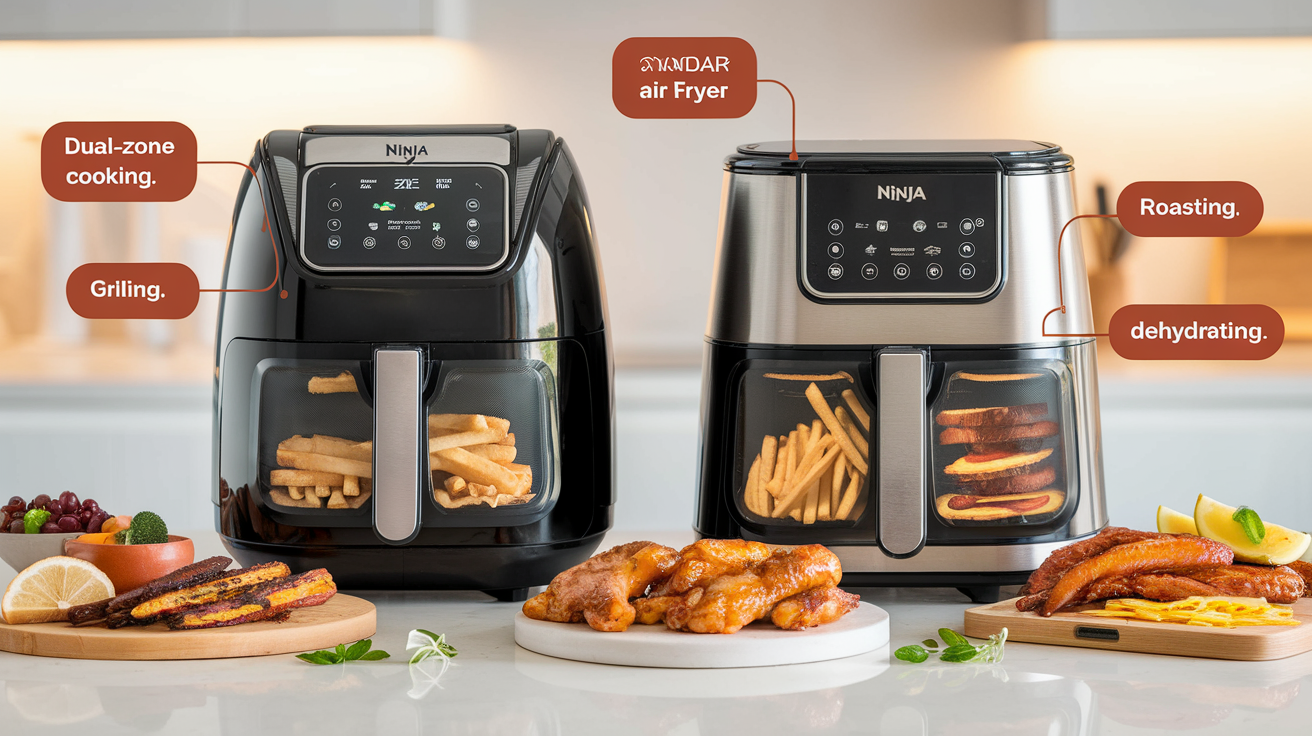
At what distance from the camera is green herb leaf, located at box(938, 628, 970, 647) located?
3.75 ft

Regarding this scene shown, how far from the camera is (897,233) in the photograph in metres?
1.38

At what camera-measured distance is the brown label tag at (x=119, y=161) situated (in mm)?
2223

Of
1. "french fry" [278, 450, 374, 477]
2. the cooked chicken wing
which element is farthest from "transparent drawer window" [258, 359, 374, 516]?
the cooked chicken wing

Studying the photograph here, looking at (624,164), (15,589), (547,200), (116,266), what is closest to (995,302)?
(547,200)

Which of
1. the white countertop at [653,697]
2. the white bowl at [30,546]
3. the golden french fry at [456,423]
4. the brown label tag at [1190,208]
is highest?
the brown label tag at [1190,208]

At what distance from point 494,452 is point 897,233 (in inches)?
19.3

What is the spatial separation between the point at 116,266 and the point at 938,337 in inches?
91.0

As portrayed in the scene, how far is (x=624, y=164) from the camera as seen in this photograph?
2994 mm

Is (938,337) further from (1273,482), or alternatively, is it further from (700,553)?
(1273,482)

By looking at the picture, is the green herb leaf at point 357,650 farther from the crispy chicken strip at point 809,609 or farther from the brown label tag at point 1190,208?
the brown label tag at point 1190,208

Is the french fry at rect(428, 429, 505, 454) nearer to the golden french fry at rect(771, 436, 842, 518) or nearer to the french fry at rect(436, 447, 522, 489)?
the french fry at rect(436, 447, 522, 489)

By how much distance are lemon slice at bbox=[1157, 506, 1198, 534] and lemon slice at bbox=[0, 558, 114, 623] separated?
1093 mm

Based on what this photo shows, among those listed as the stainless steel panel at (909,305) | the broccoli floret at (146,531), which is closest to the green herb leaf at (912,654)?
the stainless steel panel at (909,305)

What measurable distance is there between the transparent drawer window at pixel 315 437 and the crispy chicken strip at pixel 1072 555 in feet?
2.24
